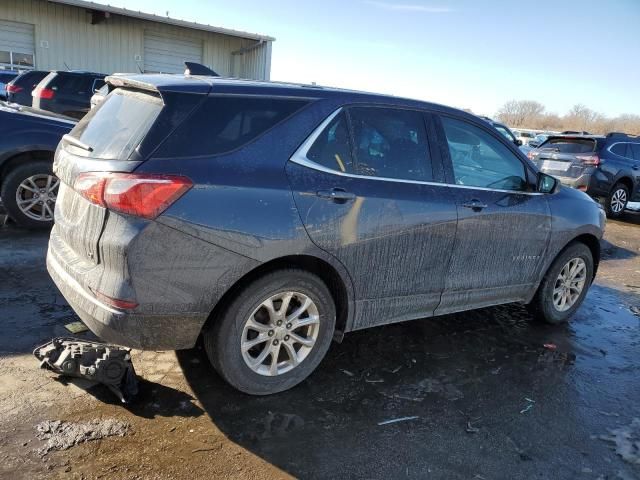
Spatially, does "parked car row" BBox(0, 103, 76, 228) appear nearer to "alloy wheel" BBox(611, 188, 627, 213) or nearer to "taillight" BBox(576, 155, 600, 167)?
"taillight" BBox(576, 155, 600, 167)

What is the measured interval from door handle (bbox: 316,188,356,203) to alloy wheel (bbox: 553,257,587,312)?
2.56 m

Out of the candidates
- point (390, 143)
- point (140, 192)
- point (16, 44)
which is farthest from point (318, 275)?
point (16, 44)

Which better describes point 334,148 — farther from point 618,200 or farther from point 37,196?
point 618,200

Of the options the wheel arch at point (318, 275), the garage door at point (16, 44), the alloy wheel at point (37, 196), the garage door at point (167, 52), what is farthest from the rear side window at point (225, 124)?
the garage door at point (167, 52)

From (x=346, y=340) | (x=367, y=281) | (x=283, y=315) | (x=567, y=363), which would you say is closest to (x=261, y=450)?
(x=283, y=315)

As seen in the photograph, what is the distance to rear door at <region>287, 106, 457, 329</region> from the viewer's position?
2.99 meters

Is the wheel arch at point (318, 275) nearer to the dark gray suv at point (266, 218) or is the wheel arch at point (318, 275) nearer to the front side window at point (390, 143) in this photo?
the dark gray suv at point (266, 218)

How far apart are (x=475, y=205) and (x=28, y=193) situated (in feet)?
16.3

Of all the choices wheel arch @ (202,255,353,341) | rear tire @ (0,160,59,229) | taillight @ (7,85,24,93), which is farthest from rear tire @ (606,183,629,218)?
taillight @ (7,85,24,93)

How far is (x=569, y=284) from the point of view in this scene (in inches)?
186

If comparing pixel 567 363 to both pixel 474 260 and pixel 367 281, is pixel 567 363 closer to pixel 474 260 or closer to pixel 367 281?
pixel 474 260

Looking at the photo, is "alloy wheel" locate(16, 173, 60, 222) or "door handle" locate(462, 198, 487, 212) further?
"alloy wheel" locate(16, 173, 60, 222)

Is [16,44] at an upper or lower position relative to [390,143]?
upper

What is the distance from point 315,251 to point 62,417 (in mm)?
Result: 1628
